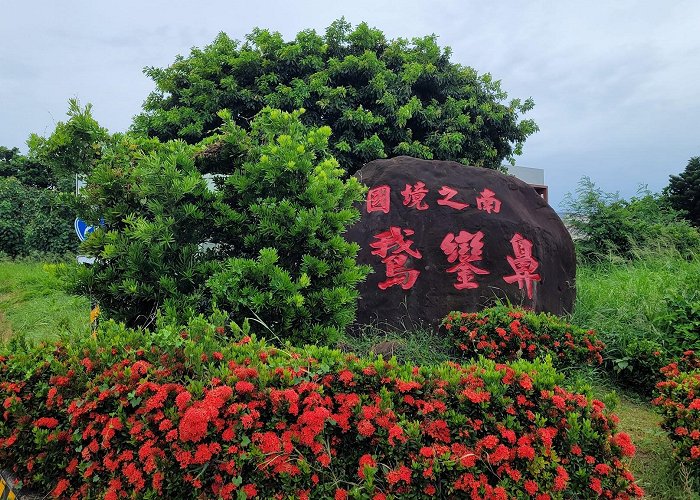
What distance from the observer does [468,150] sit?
29.1 feet

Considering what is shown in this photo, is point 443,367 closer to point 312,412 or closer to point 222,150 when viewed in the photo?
point 312,412

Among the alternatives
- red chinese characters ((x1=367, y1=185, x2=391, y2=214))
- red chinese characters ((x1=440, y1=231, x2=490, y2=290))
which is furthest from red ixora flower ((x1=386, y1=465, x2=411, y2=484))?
red chinese characters ((x1=367, y1=185, x2=391, y2=214))

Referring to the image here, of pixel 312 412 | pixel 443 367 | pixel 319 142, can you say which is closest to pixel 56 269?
pixel 319 142

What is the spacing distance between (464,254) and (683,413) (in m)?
2.66

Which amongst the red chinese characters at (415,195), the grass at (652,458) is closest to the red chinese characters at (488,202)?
the red chinese characters at (415,195)

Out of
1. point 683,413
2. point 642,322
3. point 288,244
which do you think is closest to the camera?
point 683,413

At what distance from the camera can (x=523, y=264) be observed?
16.5ft

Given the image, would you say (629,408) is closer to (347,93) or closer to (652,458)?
(652,458)

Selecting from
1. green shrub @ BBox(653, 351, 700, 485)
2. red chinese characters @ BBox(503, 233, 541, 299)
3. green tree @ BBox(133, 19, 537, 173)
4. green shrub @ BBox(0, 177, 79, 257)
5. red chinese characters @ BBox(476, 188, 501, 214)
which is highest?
green tree @ BBox(133, 19, 537, 173)

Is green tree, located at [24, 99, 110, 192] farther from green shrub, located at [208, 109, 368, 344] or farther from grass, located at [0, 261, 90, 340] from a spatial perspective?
grass, located at [0, 261, 90, 340]

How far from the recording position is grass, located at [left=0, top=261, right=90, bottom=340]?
643 cm

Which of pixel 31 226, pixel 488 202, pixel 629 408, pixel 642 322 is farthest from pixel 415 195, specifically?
pixel 31 226

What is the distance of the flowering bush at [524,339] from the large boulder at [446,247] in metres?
0.86

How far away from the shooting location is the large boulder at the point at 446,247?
488 centimetres
